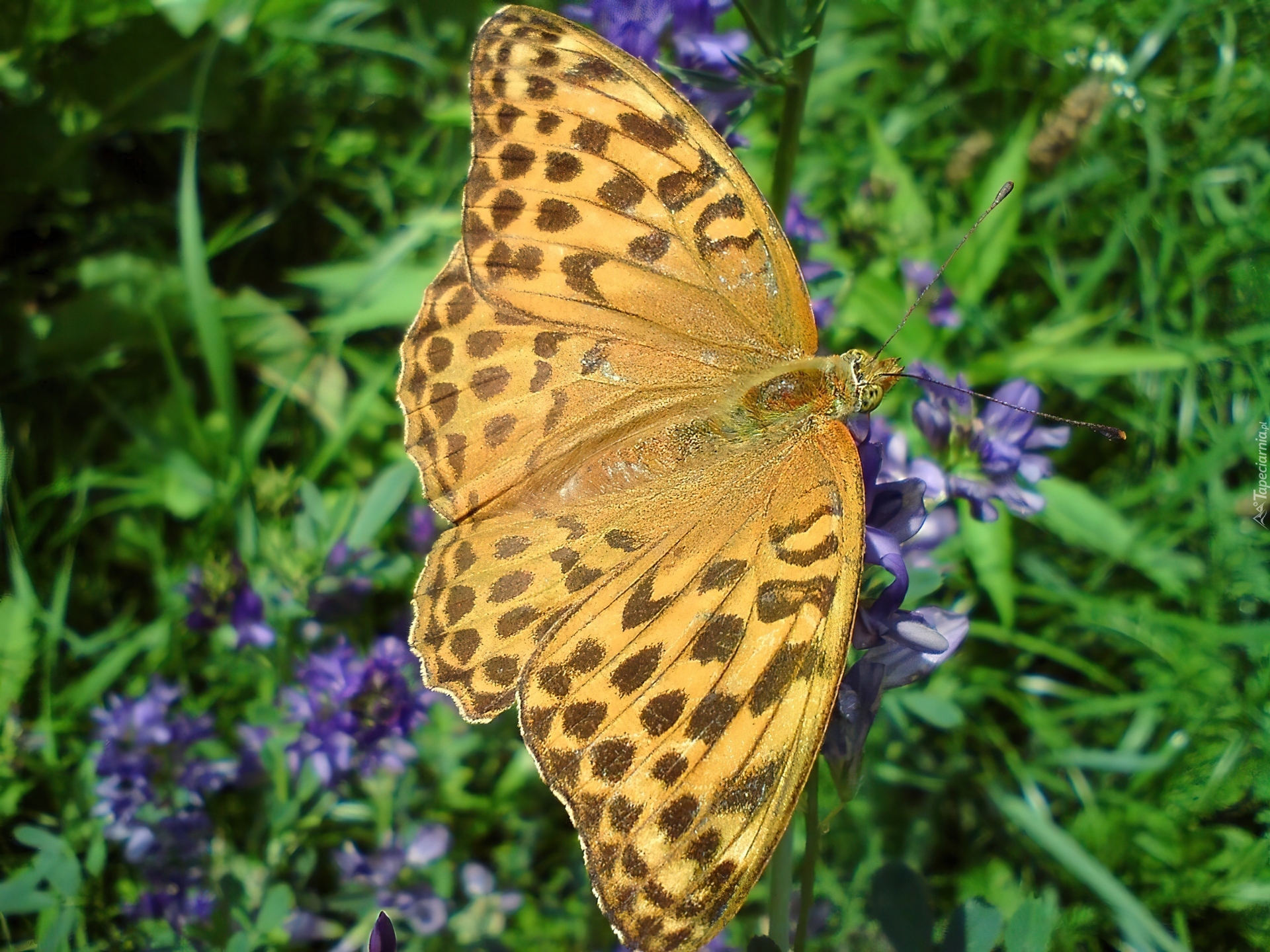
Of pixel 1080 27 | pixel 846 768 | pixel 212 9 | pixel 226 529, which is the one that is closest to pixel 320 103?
pixel 212 9

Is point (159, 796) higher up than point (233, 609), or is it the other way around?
point (233, 609)

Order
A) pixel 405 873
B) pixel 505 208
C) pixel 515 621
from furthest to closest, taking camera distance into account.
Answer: pixel 405 873 → pixel 505 208 → pixel 515 621

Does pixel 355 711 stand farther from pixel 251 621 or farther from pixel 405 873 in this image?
pixel 405 873

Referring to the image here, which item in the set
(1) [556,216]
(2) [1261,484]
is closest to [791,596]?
(1) [556,216]

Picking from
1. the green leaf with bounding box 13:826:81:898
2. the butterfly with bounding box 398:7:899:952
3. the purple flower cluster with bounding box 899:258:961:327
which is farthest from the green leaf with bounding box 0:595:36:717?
the purple flower cluster with bounding box 899:258:961:327

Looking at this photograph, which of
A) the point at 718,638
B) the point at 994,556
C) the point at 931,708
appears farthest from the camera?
the point at 994,556

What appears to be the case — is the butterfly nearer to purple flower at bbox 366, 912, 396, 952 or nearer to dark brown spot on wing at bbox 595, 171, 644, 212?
dark brown spot on wing at bbox 595, 171, 644, 212

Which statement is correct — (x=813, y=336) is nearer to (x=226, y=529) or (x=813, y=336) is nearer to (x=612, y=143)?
(x=612, y=143)
